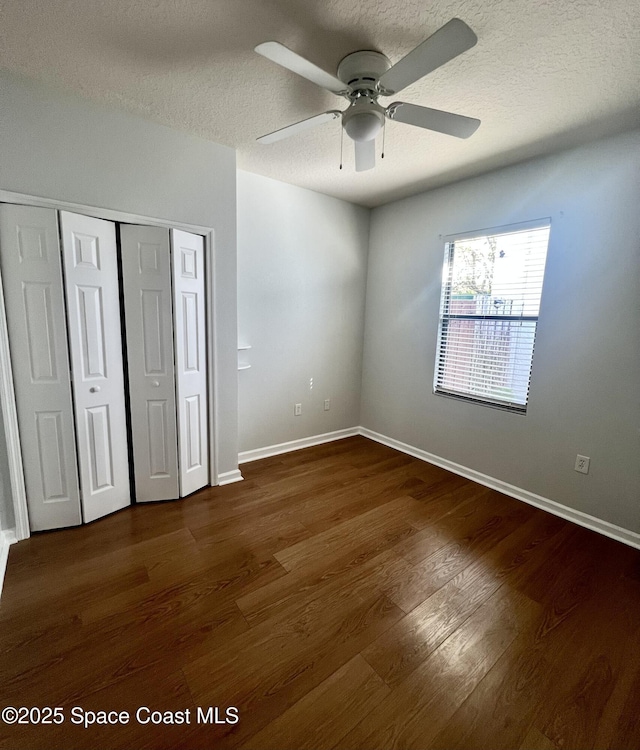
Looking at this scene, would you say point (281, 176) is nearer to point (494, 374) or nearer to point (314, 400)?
point (314, 400)

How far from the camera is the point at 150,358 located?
87.7 inches

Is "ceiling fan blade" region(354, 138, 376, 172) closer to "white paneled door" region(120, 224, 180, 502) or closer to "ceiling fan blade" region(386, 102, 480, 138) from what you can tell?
"ceiling fan blade" region(386, 102, 480, 138)

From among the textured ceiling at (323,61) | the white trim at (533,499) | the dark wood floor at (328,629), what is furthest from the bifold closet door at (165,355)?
the white trim at (533,499)

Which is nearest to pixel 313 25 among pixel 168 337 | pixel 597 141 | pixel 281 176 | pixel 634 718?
pixel 281 176

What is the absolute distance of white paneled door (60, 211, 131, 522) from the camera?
1.92 meters

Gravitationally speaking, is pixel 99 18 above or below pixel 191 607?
above

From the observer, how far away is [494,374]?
2721 millimetres

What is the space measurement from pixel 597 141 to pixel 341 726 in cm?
334

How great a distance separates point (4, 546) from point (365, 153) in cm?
297

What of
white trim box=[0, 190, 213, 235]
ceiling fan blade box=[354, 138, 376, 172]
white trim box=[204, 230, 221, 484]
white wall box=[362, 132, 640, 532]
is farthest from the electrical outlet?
white trim box=[0, 190, 213, 235]

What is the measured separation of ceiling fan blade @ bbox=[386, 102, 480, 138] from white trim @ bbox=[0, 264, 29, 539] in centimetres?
220

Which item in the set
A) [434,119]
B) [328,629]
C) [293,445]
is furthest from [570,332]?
[293,445]

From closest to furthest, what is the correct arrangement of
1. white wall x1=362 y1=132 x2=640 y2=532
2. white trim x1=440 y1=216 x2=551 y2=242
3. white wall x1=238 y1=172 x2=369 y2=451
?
1. white wall x1=362 y1=132 x2=640 y2=532
2. white trim x1=440 y1=216 x2=551 y2=242
3. white wall x1=238 y1=172 x2=369 y2=451

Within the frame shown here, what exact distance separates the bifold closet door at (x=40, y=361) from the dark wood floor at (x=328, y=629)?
0.28m
